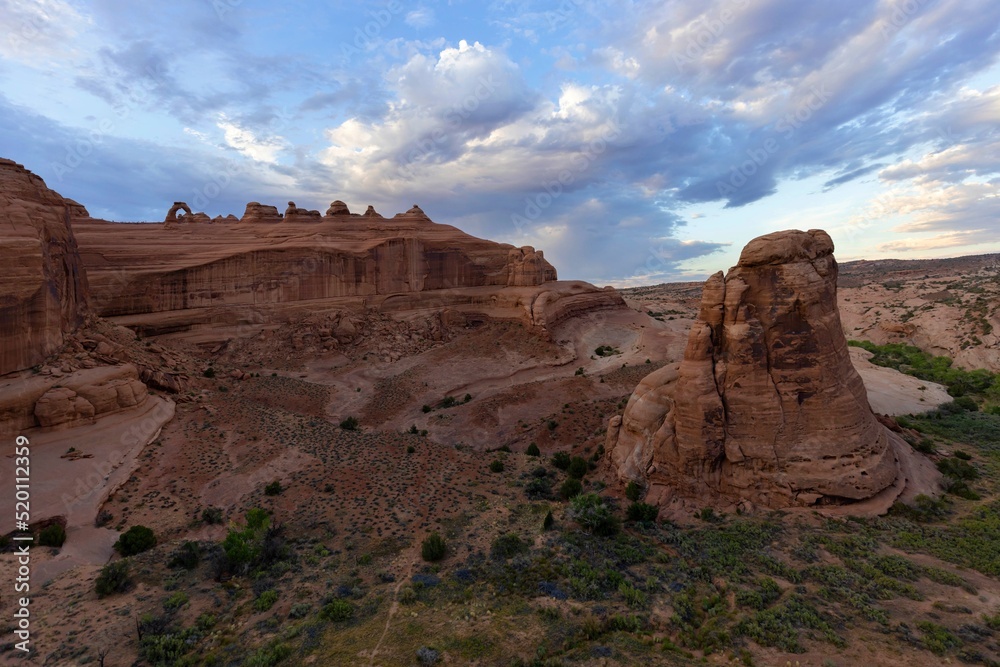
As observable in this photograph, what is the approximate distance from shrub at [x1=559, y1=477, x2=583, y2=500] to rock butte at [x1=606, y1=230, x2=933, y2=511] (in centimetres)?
315

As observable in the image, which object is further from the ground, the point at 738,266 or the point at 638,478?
the point at 738,266

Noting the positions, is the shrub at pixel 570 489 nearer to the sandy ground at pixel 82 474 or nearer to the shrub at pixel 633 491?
the shrub at pixel 633 491

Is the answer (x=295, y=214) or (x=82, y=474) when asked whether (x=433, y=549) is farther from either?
(x=295, y=214)

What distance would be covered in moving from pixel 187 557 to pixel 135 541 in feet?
8.67

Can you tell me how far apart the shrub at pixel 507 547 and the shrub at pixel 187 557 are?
10.4 metres

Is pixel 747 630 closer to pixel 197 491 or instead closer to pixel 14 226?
pixel 197 491

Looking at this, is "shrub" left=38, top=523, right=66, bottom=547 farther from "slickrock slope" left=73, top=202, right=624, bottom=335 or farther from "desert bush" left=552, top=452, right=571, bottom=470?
"slickrock slope" left=73, top=202, right=624, bottom=335

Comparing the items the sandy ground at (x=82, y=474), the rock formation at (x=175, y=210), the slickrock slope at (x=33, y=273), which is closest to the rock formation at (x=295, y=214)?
the rock formation at (x=175, y=210)

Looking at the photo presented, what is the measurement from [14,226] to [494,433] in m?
29.1

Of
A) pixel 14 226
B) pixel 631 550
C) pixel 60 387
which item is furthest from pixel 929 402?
pixel 14 226

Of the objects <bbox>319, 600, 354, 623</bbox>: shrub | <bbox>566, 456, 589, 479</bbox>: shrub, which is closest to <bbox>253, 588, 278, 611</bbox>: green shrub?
<bbox>319, 600, 354, 623</bbox>: shrub

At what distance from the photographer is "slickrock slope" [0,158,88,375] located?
21.2 metres

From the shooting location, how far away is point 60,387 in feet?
70.1

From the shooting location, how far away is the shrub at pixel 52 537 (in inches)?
618
